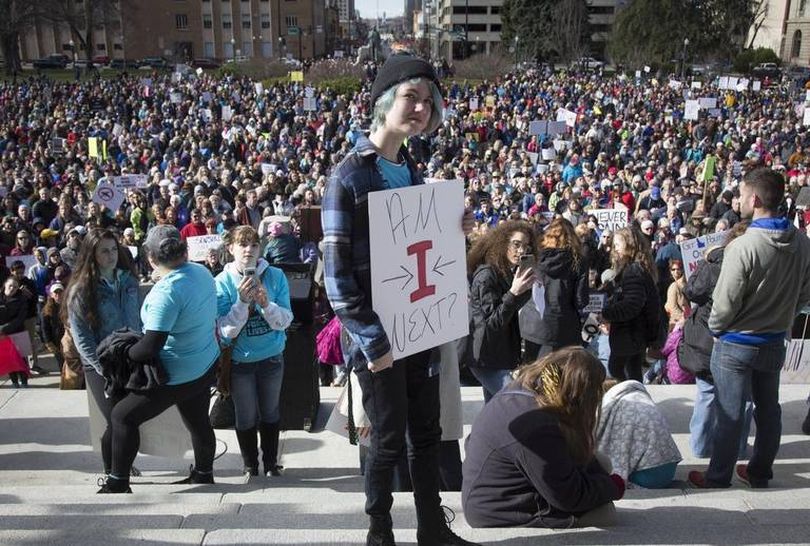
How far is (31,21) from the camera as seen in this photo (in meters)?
62.8

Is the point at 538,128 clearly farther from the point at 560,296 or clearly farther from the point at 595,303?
the point at 560,296

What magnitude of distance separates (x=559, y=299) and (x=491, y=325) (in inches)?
26.4

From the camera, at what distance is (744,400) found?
3.51 m

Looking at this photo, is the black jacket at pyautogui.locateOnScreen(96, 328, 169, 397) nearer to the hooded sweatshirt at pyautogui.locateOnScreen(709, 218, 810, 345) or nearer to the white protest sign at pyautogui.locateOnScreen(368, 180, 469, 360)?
the white protest sign at pyautogui.locateOnScreen(368, 180, 469, 360)

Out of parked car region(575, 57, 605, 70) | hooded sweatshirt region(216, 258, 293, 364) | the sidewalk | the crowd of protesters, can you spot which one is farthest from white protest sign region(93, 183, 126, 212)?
parked car region(575, 57, 605, 70)

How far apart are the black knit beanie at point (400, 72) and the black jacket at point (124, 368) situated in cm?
190

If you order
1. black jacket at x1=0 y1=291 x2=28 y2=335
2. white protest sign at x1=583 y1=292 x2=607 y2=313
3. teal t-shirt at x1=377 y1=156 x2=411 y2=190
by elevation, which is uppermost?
teal t-shirt at x1=377 y1=156 x2=411 y2=190

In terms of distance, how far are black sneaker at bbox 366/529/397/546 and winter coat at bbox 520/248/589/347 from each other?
7.93 feet

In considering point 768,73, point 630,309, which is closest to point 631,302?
point 630,309

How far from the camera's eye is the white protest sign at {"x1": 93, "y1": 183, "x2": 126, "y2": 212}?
12352 millimetres

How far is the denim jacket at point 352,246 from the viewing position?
7.00 feet

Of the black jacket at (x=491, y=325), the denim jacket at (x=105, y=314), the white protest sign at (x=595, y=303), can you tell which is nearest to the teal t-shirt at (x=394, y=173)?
the black jacket at (x=491, y=325)

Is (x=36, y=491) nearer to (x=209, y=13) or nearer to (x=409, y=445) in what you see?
(x=409, y=445)

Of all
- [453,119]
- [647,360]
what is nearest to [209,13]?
[453,119]
